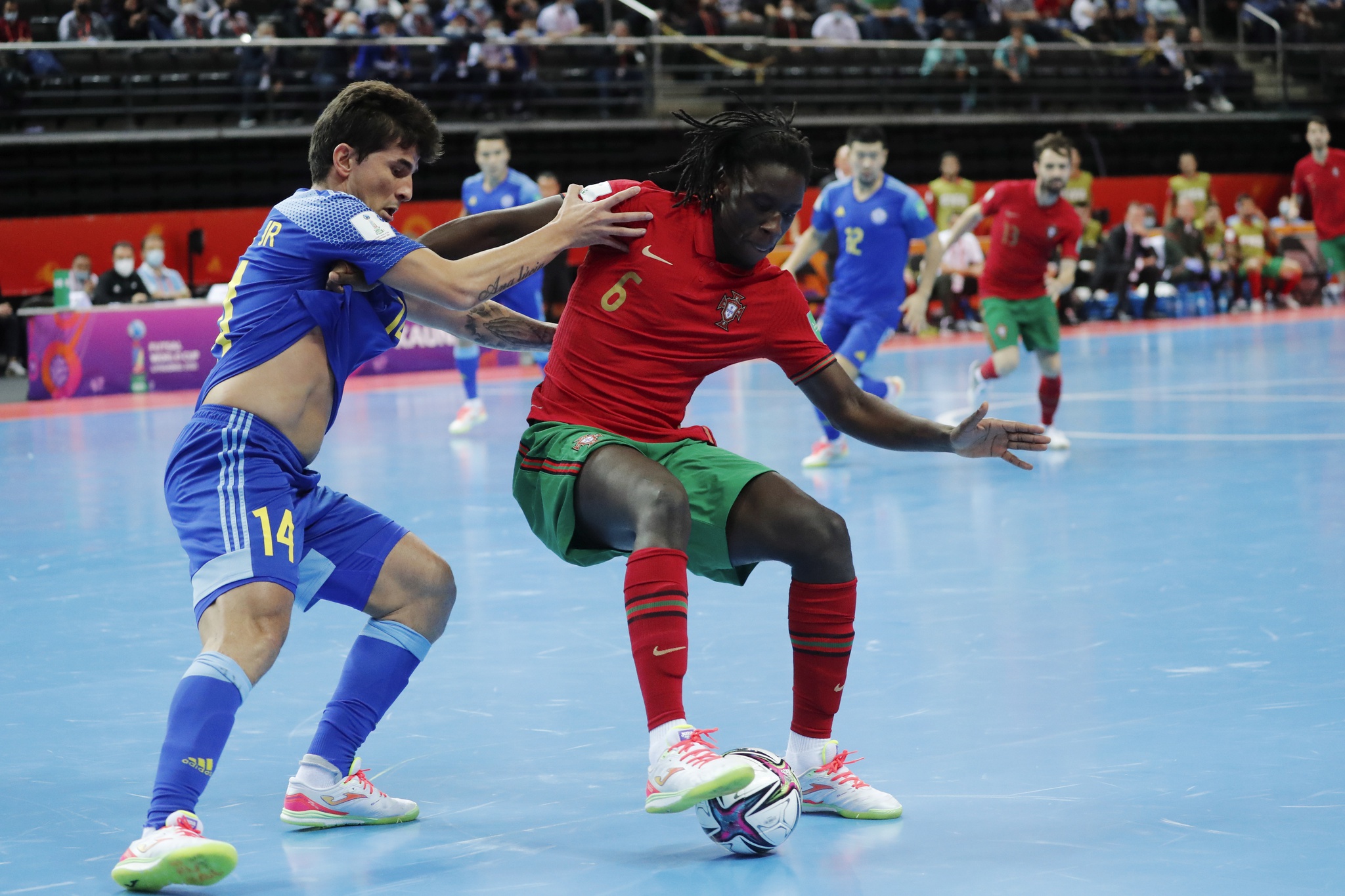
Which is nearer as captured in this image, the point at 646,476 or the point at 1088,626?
the point at 646,476

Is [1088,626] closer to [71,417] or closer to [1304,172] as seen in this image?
[71,417]

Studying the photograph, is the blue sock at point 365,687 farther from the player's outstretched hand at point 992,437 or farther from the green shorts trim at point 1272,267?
the green shorts trim at point 1272,267

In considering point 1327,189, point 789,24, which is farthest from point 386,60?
point 1327,189

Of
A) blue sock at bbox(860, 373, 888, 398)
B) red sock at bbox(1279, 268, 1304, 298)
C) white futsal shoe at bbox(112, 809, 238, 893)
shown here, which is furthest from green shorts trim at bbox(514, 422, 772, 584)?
red sock at bbox(1279, 268, 1304, 298)

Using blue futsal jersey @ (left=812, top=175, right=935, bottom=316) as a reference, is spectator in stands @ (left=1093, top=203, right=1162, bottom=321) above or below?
below

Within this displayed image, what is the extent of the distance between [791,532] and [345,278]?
1.17 m

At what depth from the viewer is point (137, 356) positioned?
15.2 metres

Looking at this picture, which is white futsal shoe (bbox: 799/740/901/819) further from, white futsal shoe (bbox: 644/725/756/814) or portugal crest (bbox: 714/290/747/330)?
portugal crest (bbox: 714/290/747/330)

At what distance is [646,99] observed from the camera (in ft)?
66.7

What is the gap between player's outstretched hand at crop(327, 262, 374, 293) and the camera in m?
3.40

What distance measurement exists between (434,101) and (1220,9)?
16.4 meters

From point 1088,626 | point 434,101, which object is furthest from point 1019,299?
point 434,101

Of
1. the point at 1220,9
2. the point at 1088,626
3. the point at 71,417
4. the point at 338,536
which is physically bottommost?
the point at 71,417

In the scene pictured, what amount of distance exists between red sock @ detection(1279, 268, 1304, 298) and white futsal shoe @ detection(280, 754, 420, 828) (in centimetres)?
2176
